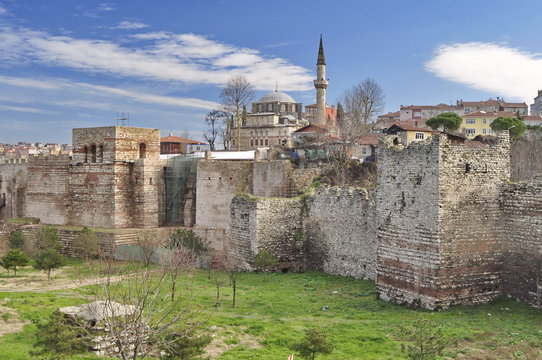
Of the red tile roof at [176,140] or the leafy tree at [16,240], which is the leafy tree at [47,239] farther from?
the red tile roof at [176,140]

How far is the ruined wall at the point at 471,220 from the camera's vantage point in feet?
50.6

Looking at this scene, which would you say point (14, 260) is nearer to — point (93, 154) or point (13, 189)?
point (93, 154)

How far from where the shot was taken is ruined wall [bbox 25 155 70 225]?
35.9 meters

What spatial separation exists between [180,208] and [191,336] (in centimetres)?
2470

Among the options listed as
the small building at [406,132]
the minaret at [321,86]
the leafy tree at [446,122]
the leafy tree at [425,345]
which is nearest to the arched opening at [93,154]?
the small building at [406,132]

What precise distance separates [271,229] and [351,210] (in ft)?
12.4

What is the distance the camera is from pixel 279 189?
102 feet

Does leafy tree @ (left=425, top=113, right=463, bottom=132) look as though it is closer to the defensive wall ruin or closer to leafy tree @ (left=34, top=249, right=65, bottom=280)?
the defensive wall ruin

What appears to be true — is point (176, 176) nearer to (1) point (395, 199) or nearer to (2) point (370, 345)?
(1) point (395, 199)

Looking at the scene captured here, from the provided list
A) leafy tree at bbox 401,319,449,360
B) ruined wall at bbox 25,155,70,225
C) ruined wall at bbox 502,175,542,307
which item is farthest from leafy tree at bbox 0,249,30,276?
ruined wall at bbox 502,175,542,307

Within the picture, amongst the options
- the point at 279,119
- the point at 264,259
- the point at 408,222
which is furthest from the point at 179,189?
the point at 279,119

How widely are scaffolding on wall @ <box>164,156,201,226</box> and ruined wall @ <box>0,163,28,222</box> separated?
12.8 meters

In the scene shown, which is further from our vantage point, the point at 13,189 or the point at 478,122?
the point at 478,122

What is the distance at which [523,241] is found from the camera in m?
15.5
